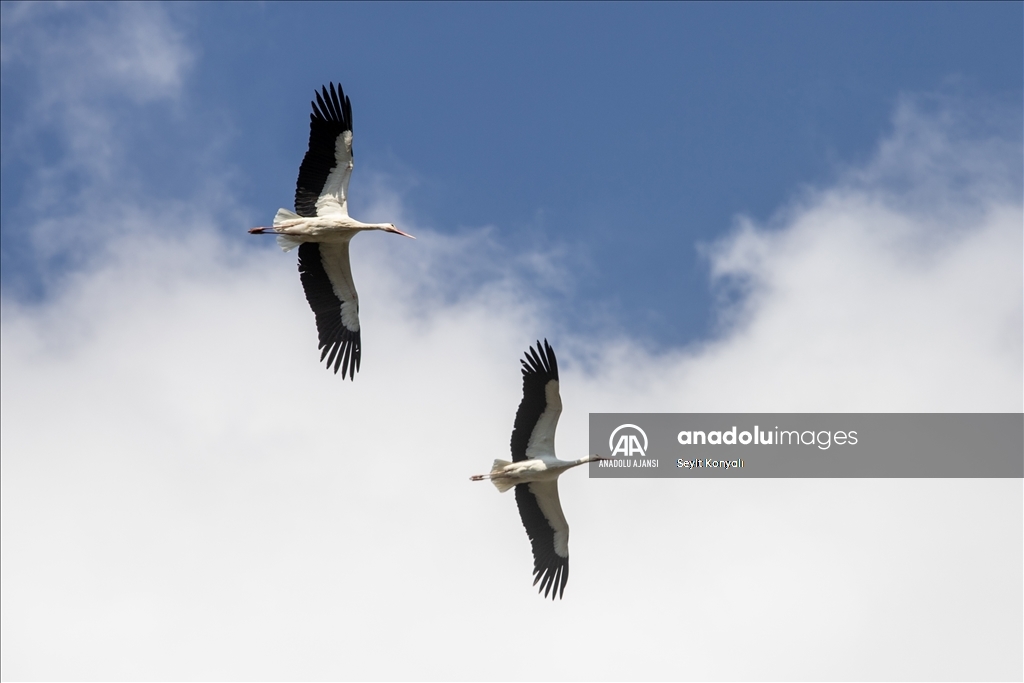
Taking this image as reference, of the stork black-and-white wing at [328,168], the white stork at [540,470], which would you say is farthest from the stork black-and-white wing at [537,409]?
the stork black-and-white wing at [328,168]

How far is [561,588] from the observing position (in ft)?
141

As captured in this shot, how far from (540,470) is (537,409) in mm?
1270

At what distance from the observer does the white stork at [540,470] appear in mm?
40750

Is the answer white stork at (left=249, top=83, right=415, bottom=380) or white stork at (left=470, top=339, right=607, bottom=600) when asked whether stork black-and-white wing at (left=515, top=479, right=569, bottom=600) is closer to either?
white stork at (left=470, top=339, right=607, bottom=600)

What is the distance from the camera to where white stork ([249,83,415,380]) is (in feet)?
132

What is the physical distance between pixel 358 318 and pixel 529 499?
5.25 meters

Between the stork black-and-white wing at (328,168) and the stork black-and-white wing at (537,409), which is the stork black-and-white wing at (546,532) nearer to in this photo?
the stork black-and-white wing at (537,409)

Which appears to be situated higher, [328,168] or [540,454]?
[328,168]

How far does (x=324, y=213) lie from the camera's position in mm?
40688

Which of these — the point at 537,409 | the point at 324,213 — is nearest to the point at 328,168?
the point at 324,213

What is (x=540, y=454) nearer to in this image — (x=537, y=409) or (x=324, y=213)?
(x=537, y=409)

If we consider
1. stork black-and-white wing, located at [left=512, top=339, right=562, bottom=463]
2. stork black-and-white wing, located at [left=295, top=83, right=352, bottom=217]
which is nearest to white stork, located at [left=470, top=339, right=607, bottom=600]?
stork black-and-white wing, located at [left=512, top=339, right=562, bottom=463]

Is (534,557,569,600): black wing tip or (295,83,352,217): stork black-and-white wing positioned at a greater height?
(295,83,352,217): stork black-and-white wing

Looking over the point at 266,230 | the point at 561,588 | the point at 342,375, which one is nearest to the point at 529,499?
the point at 561,588
